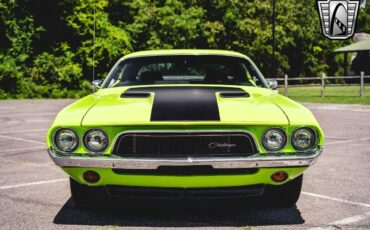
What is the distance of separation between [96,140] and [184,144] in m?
0.66

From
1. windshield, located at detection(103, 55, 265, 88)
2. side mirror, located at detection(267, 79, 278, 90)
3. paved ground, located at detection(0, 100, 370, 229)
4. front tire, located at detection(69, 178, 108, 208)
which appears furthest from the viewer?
side mirror, located at detection(267, 79, 278, 90)

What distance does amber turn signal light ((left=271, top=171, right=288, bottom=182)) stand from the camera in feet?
13.2

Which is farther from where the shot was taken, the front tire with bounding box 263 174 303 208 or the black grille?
the front tire with bounding box 263 174 303 208

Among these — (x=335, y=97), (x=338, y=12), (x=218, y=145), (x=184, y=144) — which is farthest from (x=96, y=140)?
(x=338, y=12)

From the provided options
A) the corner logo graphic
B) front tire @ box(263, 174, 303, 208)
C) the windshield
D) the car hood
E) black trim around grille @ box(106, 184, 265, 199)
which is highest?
the corner logo graphic

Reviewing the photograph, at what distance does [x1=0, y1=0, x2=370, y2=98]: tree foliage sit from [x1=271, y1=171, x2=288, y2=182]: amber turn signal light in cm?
2286

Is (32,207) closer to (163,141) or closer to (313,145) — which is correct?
(163,141)

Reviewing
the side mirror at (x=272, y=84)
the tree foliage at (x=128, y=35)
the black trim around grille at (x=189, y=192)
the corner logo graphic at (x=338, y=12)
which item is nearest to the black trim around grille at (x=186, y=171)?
the black trim around grille at (x=189, y=192)

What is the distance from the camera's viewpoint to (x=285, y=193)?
4500 mm

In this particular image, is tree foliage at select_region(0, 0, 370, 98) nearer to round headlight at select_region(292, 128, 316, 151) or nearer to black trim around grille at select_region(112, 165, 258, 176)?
black trim around grille at select_region(112, 165, 258, 176)

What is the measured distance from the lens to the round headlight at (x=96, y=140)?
12.9ft

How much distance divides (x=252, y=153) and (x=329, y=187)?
198cm

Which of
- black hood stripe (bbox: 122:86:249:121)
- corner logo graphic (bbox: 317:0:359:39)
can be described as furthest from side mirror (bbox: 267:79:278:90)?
corner logo graphic (bbox: 317:0:359:39)

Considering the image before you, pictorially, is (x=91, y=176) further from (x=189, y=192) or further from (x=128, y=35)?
(x=128, y=35)
